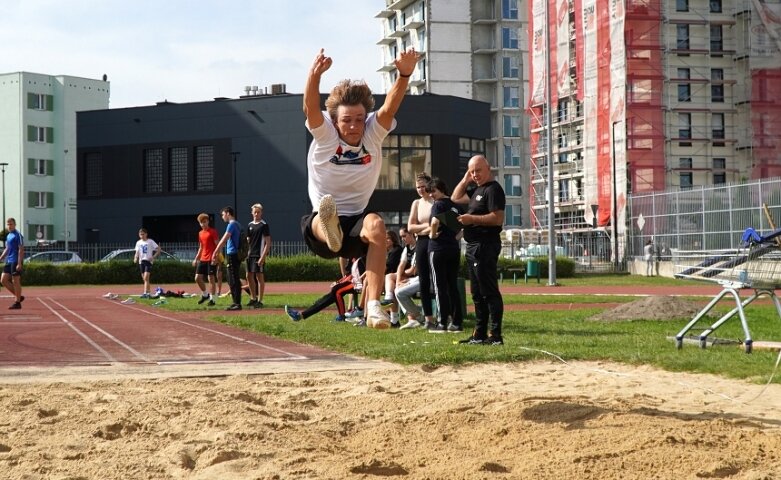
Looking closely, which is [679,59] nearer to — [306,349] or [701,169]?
[701,169]

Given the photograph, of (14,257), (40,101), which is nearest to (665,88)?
(14,257)

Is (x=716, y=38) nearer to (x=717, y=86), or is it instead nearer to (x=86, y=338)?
(x=717, y=86)

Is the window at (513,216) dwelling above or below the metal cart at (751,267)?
above

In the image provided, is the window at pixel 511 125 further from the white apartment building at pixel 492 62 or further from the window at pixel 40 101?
the window at pixel 40 101

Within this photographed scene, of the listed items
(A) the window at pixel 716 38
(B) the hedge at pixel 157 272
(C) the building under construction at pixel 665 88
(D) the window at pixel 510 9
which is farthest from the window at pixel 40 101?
(A) the window at pixel 716 38

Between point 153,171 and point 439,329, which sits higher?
point 153,171

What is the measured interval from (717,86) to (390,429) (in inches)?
2448

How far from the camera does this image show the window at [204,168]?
60.3 meters

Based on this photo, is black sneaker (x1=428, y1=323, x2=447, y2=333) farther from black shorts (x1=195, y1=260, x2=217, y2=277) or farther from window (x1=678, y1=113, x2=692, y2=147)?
window (x1=678, y1=113, x2=692, y2=147)

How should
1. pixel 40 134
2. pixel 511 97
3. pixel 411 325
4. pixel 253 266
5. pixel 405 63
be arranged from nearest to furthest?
1. pixel 405 63
2. pixel 411 325
3. pixel 253 266
4. pixel 40 134
5. pixel 511 97

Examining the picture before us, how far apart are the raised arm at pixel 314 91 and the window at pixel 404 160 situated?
50.0 m

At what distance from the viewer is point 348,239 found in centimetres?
721

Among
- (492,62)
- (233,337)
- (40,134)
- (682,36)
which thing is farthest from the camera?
(492,62)

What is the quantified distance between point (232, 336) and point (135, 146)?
50527mm
